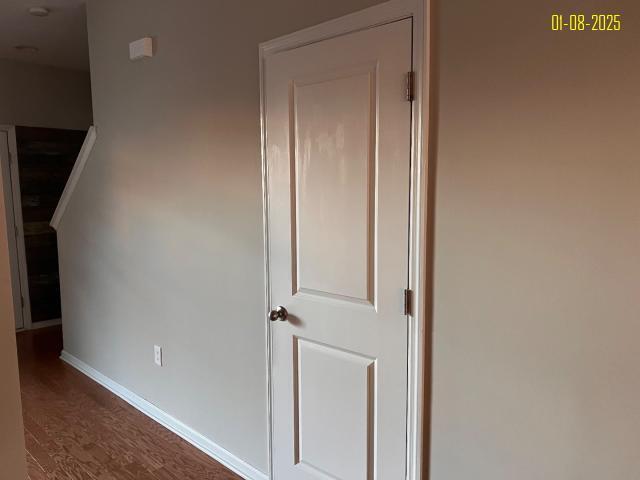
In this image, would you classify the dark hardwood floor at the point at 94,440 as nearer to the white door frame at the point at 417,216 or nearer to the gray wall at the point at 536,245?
the white door frame at the point at 417,216

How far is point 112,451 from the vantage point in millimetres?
2633

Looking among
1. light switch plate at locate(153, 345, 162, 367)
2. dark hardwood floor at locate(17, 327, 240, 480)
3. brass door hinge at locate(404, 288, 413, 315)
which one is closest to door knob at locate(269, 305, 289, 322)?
brass door hinge at locate(404, 288, 413, 315)

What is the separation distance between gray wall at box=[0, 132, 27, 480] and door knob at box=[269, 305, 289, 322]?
1.24 meters

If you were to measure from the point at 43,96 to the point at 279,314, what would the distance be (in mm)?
4249

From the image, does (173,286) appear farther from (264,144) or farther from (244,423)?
(264,144)

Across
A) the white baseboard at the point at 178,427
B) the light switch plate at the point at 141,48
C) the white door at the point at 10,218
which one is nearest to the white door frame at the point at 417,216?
the white baseboard at the point at 178,427

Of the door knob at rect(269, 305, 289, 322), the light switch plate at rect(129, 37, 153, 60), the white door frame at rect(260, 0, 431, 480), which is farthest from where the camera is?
the light switch plate at rect(129, 37, 153, 60)

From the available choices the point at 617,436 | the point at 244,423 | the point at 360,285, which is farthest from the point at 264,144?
the point at 617,436

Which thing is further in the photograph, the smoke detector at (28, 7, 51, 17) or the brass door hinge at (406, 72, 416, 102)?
the smoke detector at (28, 7, 51, 17)

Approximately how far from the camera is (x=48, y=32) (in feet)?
12.5

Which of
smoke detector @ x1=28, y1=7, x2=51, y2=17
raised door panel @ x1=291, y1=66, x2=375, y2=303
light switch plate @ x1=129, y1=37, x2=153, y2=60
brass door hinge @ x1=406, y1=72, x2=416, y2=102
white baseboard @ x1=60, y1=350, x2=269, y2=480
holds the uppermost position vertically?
smoke detector @ x1=28, y1=7, x2=51, y2=17

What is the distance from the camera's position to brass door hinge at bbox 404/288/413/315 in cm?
162

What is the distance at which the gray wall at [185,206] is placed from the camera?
86.4 inches

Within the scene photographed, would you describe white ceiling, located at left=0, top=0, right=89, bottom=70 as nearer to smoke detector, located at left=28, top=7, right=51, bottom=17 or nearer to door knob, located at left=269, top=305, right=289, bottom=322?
smoke detector, located at left=28, top=7, right=51, bottom=17
